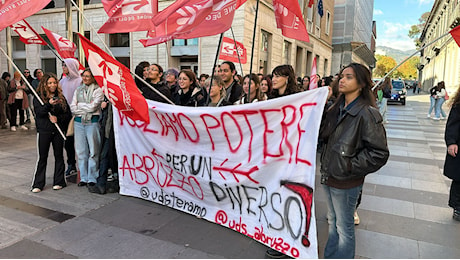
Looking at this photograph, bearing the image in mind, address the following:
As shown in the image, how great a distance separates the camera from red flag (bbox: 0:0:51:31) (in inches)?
183

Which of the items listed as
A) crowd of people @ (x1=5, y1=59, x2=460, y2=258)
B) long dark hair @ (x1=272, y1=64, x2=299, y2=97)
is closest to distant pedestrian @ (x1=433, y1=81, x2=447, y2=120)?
crowd of people @ (x1=5, y1=59, x2=460, y2=258)

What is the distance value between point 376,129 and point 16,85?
11.0 m

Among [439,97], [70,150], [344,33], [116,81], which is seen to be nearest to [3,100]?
[70,150]

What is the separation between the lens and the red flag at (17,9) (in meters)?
4.66

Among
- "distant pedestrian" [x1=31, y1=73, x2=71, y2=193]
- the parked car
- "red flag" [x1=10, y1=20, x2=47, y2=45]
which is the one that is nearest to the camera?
"distant pedestrian" [x1=31, y1=73, x2=71, y2=193]

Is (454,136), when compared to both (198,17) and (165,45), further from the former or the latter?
(165,45)

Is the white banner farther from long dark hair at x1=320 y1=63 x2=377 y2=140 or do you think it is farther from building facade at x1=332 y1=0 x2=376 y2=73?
building facade at x1=332 y1=0 x2=376 y2=73

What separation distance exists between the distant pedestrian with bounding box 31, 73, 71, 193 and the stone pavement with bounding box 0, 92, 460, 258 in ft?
0.91

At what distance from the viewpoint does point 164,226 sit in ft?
12.4

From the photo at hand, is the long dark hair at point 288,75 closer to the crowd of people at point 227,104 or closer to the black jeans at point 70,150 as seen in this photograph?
the crowd of people at point 227,104

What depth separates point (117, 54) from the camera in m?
18.7

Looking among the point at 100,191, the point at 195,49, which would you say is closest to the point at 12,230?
the point at 100,191

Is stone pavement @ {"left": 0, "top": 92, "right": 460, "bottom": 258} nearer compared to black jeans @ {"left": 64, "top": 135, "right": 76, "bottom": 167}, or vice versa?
stone pavement @ {"left": 0, "top": 92, "right": 460, "bottom": 258}

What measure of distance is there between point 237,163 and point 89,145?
260cm
